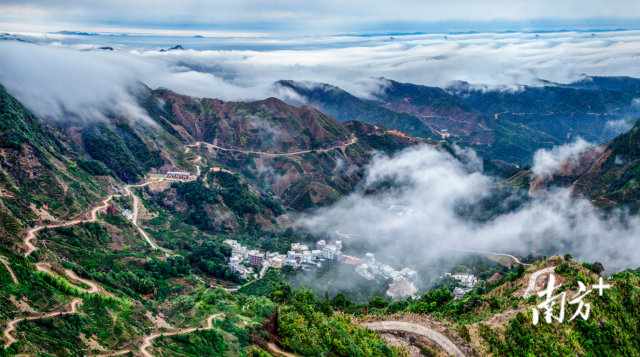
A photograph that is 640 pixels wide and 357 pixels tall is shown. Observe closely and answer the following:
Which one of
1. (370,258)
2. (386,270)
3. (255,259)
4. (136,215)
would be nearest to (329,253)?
(370,258)

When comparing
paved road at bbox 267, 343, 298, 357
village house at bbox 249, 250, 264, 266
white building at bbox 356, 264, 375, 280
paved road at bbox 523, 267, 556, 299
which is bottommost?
white building at bbox 356, 264, 375, 280

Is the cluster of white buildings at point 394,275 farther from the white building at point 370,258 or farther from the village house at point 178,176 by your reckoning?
the village house at point 178,176

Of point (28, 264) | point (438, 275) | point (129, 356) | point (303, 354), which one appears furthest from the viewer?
point (438, 275)

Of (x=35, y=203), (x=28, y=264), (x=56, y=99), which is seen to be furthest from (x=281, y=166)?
(x=28, y=264)

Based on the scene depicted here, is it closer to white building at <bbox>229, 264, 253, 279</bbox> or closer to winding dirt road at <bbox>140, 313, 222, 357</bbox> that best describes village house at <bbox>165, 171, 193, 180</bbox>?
white building at <bbox>229, 264, 253, 279</bbox>

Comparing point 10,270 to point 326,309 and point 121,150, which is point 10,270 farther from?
point 121,150

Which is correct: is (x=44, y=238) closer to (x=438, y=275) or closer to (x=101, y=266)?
(x=101, y=266)

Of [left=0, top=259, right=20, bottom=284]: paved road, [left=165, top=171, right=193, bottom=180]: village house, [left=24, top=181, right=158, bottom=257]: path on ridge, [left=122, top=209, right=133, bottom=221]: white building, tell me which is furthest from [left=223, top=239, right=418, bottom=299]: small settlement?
[left=0, top=259, right=20, bottom=284]: paved road

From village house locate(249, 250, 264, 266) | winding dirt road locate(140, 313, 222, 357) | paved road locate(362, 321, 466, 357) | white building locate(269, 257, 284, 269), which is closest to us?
winding dirt road locate(140, 313, 222, 357)
